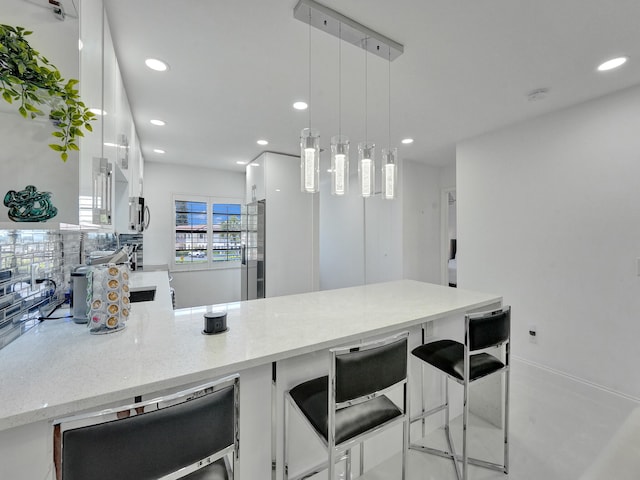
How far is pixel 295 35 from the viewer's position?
1801mm

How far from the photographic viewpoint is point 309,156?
187cm

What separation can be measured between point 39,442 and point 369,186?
204cm

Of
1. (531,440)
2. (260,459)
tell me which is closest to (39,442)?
(260,459)

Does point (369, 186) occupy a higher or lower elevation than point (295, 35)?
lower

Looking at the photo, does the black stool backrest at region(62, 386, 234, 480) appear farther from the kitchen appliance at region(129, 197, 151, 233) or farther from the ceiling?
the kitchen appliance at region(129, 197, 151, 233)

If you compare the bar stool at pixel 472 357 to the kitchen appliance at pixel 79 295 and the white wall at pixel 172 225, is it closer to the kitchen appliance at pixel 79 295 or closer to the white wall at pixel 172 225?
the kitchen appliance at pixel 79 295

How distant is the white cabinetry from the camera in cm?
428

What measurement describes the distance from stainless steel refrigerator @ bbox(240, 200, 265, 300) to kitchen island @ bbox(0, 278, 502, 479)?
2.36 m

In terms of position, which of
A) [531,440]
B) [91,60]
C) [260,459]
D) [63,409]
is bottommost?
[531,440]

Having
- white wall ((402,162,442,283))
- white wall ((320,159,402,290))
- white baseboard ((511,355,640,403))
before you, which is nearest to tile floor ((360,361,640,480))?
white baseboard ((511,355,640,403))

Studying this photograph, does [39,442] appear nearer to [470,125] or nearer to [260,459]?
[260,459]

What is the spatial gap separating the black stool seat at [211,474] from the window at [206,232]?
480cm

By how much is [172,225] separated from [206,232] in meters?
0.59

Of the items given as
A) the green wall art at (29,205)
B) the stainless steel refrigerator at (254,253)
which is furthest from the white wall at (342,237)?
the green wall art at (29,205)
